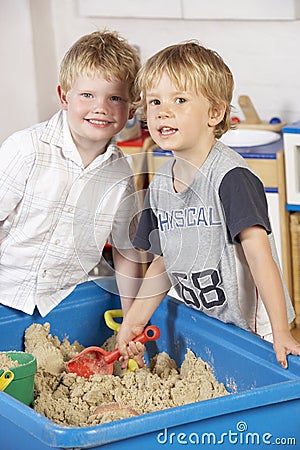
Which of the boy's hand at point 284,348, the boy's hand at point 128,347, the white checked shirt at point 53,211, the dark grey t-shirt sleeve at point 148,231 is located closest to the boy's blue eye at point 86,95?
the white checked shirt at point 53,211

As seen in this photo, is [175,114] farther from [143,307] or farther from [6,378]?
[6,378]

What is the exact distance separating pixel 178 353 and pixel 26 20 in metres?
1.99

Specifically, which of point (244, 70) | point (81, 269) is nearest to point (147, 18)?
point (244, 70)

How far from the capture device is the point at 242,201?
4.64ft

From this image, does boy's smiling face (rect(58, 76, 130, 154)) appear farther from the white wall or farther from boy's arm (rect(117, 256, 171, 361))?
the white wall

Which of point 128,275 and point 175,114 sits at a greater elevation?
point 175,114

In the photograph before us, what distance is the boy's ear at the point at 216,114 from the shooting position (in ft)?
4.91

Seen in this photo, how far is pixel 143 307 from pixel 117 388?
0.18 metres

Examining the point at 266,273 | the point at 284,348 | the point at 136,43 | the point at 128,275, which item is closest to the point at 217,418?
the point at 284,348

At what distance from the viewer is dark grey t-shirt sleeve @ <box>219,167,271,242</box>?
1.40 metres

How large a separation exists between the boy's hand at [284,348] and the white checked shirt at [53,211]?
1.55ft

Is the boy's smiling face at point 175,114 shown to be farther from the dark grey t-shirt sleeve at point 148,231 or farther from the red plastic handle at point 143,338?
the red plastic handle at point 143,338

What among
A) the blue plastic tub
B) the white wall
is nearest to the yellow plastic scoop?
the blue plastic tub

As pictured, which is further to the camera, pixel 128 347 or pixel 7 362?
pixel 128 347
